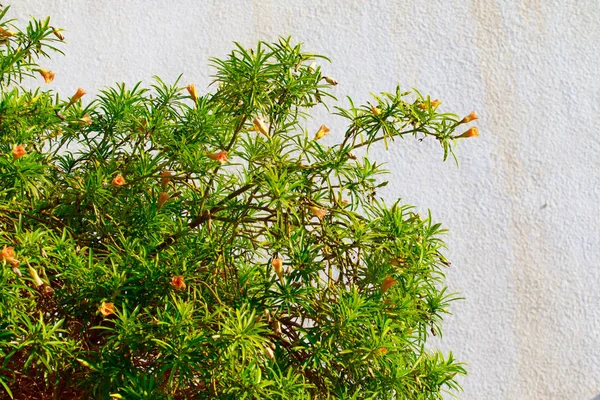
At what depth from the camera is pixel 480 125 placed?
12.5ft

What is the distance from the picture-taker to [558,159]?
12.6 ft

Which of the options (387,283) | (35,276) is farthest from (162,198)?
(387,283)

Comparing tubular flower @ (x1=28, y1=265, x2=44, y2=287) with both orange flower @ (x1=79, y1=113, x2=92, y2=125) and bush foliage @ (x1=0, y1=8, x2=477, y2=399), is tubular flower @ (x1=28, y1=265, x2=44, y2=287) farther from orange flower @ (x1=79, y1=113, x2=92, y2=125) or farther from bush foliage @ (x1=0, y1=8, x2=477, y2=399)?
orange flower @ (x1=79, y1=113, x2=92, y2=125)

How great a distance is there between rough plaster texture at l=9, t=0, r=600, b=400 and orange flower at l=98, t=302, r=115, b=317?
2.15 m

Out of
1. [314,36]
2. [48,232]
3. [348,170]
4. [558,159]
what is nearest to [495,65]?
[558,159]

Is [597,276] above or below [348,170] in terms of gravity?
above

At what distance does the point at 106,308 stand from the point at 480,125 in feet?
8.02

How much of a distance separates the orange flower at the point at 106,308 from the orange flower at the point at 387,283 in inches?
20.2

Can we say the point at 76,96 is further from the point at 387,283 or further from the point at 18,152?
the point at 387,283

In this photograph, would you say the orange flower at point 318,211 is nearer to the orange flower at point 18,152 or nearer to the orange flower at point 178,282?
the orange flower at point 178,282

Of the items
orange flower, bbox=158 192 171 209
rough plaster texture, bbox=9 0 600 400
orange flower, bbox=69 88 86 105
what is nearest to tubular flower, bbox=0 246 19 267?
orange flower, bbox=158 192 171 209

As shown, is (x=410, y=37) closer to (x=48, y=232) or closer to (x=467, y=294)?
(x=467, y=294)

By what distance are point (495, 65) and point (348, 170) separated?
2.13 m

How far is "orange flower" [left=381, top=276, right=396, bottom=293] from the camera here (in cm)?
180
